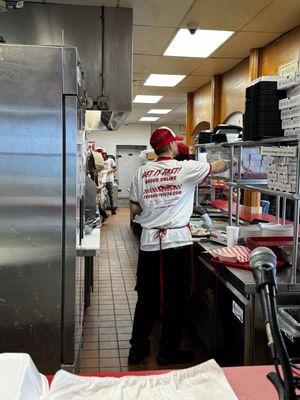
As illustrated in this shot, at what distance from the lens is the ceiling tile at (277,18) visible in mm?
3828

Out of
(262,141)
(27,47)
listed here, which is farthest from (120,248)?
(27,47)

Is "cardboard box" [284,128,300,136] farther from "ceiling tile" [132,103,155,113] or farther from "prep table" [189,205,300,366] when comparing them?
"ceiling tile" [132,103,155,113]

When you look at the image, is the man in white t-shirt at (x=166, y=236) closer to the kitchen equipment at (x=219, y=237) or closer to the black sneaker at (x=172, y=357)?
the black sneaker at (x=172, y=357)

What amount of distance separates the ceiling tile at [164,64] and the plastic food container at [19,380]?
17.4 ft

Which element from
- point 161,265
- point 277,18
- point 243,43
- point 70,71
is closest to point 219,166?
point 161,265

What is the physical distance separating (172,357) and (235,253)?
1022mm

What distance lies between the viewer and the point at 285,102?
2.47 m

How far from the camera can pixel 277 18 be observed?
4.19m

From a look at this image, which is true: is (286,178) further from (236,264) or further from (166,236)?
(166,236)

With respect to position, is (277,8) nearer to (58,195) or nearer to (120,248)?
(58,195)

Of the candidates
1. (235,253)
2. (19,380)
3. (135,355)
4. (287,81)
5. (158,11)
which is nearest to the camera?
(19,380)

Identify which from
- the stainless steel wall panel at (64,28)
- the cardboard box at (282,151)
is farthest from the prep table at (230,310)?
the stainless steel wall panel at (64,28)

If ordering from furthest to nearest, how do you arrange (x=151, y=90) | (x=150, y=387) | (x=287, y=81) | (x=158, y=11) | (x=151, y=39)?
(x=151, y=90)
(x=151, y=39)
(x=158, y=11)
(x=287, y=81)
(x=150, y=387)

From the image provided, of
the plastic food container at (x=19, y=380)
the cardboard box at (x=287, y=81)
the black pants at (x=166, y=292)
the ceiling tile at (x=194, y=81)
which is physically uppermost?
the ceiling tile at (x=194, y=81)
